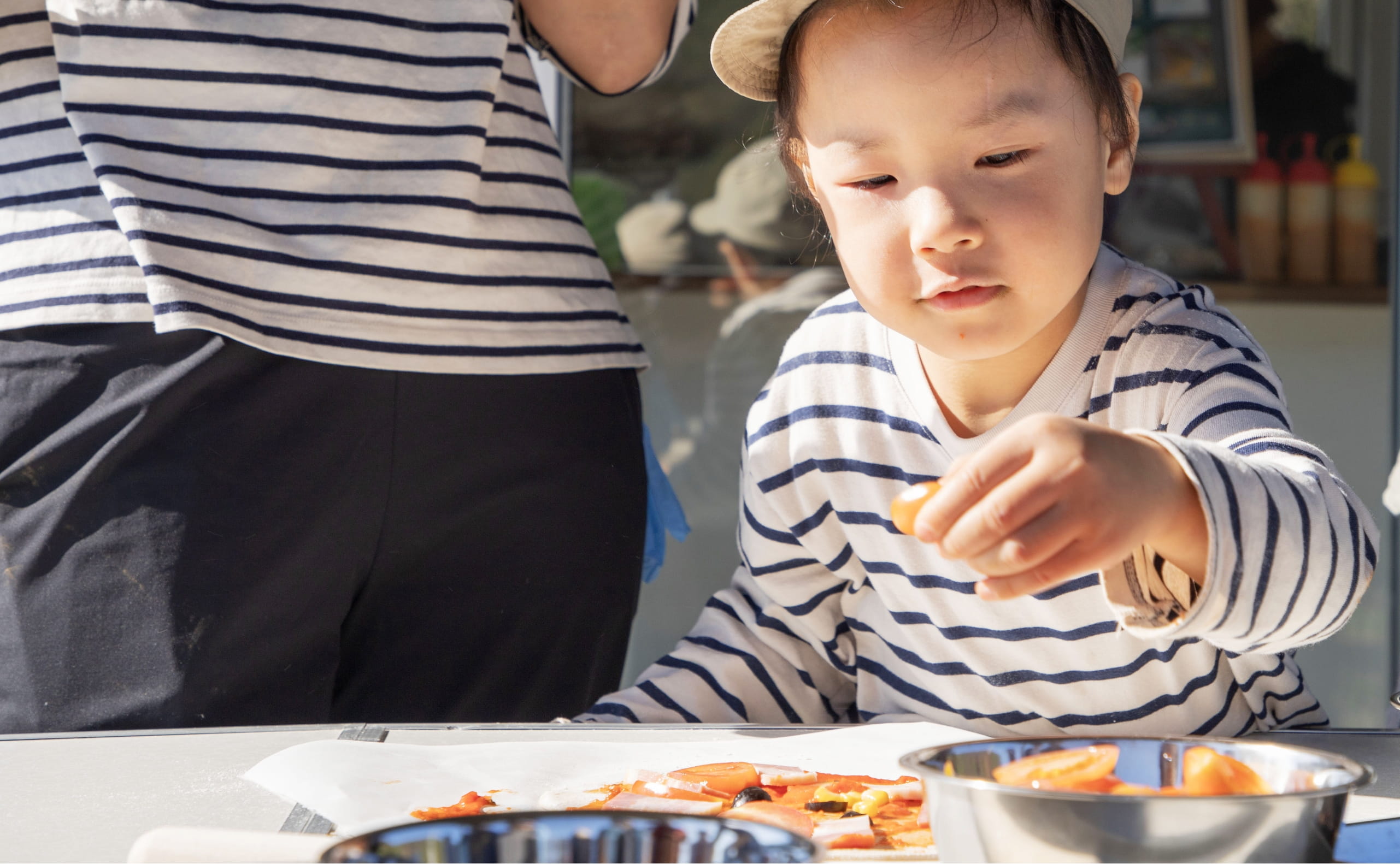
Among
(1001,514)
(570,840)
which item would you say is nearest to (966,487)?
(1001,514)

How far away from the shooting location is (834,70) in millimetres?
1043

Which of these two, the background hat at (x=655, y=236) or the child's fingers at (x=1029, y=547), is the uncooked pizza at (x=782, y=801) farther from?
the background hat at (x=655, y=236)

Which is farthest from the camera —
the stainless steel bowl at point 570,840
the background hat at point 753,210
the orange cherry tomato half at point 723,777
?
the background hat at point 753,210

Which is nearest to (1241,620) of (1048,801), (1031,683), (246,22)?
(1048,801)

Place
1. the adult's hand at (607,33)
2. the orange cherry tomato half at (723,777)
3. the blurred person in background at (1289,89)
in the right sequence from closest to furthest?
the orange cherry tomato half at (723,777) < the adult's hand at (607,33) < the blurred person in background at (1289,89)

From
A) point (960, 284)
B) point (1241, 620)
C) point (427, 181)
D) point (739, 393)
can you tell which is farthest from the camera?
point (739, 393)

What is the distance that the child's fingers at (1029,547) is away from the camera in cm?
58

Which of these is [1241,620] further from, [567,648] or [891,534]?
[567,648]

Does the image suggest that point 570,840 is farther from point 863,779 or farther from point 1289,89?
point 1289,89

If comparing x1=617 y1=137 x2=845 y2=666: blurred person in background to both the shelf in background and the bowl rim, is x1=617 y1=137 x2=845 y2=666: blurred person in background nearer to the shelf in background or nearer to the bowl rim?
→ the shelf in background

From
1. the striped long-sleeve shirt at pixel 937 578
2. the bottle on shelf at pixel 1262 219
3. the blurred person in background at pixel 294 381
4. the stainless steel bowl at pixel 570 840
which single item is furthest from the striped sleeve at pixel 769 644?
the bottle on shelf at pixel 1262 219

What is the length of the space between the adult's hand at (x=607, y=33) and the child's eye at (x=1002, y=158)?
52 centimetres

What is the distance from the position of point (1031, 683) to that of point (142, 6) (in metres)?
0.96

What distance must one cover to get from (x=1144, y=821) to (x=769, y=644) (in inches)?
29.9
